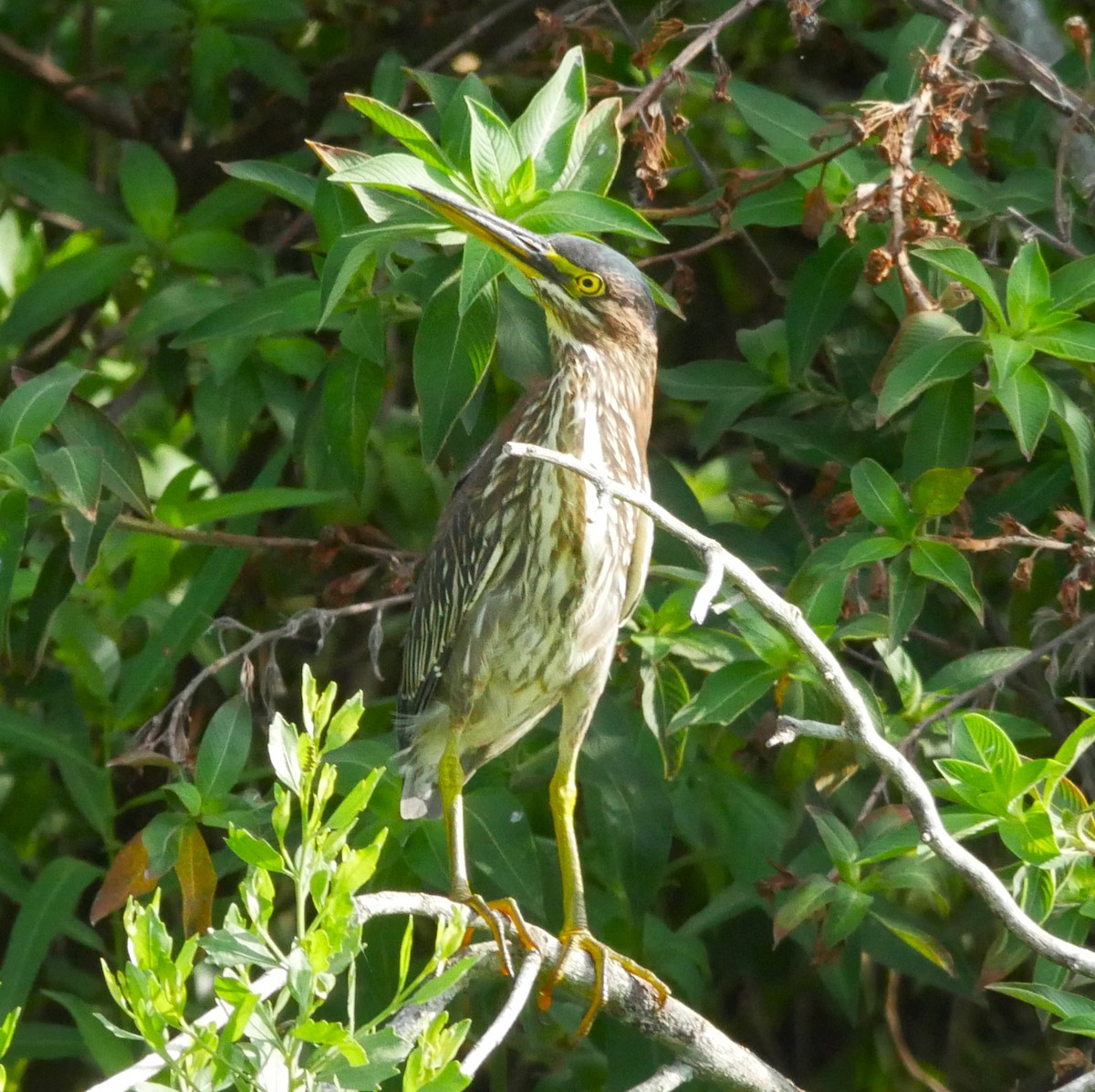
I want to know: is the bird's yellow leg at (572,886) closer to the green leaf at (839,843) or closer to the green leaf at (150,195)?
the green leaf at (839,843)

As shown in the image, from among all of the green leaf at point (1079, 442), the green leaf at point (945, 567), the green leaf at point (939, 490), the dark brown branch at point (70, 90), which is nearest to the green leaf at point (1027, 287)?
the green leaf at point (1079, 442)

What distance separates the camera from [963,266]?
283 centimetres

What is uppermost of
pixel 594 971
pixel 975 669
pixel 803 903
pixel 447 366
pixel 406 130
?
pixel 406 130

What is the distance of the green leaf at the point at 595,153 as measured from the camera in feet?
9.89

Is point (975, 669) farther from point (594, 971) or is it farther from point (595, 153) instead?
point (595, 153)

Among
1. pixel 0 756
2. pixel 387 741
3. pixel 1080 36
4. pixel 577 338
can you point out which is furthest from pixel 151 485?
pixel 1080 36

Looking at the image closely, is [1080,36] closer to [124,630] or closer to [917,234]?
[917,234]

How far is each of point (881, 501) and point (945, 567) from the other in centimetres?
16

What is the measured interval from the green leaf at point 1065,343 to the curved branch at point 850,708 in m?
1.06

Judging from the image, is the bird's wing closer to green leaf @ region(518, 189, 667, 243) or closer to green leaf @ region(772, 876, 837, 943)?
green leaf @ region(518, 189, 667, 243)

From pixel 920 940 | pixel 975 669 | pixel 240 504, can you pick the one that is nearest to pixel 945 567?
pixel 975 669

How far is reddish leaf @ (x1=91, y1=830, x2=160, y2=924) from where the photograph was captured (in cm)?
294

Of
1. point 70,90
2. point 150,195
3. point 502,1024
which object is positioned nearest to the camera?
point 502,1024

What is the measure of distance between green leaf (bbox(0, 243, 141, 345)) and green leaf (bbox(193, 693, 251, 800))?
49.9 inches
